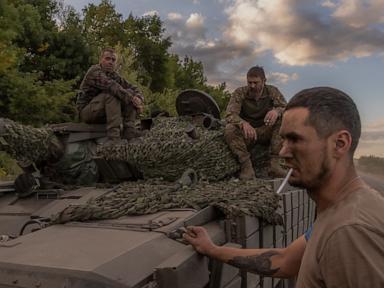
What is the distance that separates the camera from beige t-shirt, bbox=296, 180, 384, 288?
1705mm

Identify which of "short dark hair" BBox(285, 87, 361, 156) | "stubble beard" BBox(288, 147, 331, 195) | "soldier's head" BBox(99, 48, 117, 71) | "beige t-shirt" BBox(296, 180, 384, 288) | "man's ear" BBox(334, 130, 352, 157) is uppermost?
"soldier's head" BBox(99, 48, 117, 71)

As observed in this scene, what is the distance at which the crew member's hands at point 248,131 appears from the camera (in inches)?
223

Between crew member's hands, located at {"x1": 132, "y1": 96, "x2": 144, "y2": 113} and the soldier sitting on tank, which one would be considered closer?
the soldier sitting on tank

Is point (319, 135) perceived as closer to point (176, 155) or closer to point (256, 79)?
point (176, 155)

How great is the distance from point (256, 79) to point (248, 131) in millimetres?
620

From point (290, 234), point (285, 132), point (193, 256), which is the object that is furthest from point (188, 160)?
point (285, 132)

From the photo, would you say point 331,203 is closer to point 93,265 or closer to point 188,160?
point 93,265

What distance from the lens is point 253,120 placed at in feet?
20.1

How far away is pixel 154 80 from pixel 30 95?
16.3 metres

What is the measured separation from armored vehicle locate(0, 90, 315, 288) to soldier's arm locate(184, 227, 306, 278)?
3.2 inches

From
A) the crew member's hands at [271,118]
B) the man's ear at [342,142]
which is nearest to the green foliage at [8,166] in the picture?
the crew member's hands at [271,118]

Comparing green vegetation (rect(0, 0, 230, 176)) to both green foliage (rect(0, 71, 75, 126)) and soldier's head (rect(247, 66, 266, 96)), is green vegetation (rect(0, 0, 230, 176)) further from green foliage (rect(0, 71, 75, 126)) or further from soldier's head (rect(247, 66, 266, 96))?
soldier's head (rect(247, 66, 266, 96))

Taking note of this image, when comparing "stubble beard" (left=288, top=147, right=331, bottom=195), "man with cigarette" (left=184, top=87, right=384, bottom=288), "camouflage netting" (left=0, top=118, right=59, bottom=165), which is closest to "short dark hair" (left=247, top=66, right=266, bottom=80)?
"camouflage netting" (left=0, top=118, right=59, bottom=165)

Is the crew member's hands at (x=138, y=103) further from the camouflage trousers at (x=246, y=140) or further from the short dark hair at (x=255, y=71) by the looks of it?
the short dark hair at (x=255, y=71)
